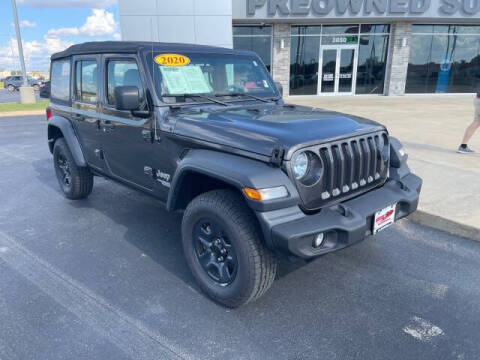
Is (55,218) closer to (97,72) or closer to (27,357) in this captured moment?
(97,72)

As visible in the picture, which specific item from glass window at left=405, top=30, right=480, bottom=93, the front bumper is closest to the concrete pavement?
the front bumper

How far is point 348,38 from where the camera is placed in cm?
1827

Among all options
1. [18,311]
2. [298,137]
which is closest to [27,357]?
[18,311]

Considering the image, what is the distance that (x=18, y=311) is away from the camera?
2.74m

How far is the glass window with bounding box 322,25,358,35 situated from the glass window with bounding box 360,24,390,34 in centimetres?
38

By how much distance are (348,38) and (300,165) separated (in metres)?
17.9

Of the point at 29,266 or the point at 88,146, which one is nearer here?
the point at 29,266

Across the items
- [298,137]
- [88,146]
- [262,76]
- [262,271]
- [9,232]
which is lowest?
[9,232]

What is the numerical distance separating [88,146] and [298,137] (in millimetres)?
2880

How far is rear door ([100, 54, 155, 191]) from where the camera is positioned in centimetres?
337

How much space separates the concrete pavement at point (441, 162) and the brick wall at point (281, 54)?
16.6 ft

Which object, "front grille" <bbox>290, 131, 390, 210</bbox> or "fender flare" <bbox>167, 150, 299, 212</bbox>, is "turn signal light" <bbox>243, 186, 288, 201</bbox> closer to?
"fender flare" <bbox>167, 150, 299, 212</bbox>

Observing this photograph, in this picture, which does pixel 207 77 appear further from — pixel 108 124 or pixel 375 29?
pixel 375 29

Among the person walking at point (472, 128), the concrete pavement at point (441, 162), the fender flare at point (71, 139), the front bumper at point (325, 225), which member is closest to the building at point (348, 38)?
the concrete pavement at point (441, 162)
